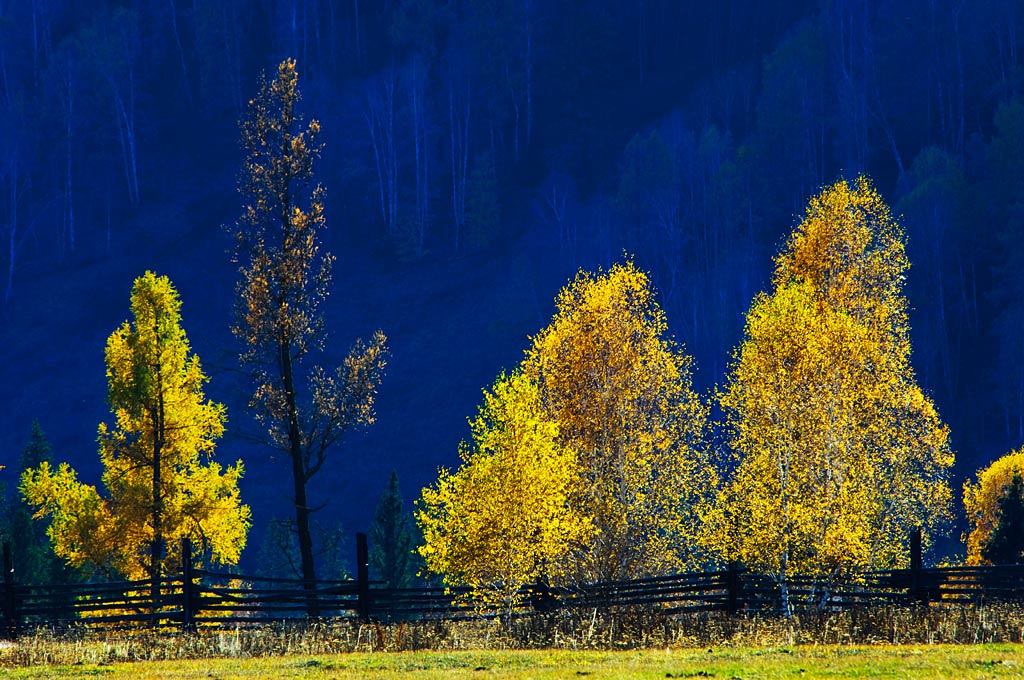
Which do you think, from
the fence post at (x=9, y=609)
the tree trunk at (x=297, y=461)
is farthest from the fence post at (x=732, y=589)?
the fence post at (x=9, y=609)

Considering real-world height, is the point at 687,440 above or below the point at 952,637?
above

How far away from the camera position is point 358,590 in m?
26.2

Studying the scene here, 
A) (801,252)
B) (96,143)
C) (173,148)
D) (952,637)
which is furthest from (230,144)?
(952,637)

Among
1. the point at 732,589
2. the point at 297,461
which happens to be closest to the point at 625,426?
the point at 732,589

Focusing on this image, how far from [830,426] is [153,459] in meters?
19.3

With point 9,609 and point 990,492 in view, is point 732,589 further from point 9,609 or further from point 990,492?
point 990,492

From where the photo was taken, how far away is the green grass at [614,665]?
55.3ft

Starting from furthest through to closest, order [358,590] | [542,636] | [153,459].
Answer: [153,459], [358,590], [542,636]

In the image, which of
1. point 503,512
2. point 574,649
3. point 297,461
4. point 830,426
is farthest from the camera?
point 297,461

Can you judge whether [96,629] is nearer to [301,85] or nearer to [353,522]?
[353,522]

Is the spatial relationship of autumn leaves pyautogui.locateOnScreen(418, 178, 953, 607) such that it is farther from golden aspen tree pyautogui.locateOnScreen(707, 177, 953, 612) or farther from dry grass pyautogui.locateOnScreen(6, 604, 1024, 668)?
dry grass pyautogui.locateOnScreen(6, 604, 1024, 668)

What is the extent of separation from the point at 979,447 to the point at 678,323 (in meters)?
41.6

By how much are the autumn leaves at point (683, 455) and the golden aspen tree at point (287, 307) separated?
361 cm

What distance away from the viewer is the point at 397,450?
13950 centimetres
